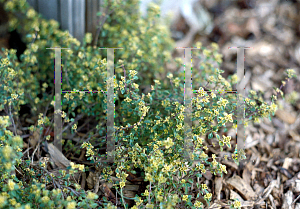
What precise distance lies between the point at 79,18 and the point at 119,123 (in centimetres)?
102

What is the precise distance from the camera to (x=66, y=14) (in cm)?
200

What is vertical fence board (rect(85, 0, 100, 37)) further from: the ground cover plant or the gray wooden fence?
the ground cover plant

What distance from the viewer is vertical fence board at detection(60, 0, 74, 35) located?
1.99m

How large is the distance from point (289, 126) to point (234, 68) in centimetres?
77

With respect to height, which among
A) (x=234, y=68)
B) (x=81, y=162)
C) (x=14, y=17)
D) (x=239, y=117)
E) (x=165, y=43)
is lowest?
(x=81, y=162)

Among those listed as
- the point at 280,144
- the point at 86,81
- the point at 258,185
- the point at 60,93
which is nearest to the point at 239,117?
the point at 258,185

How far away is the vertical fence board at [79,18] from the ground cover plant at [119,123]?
185 mm

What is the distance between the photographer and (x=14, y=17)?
205 cm

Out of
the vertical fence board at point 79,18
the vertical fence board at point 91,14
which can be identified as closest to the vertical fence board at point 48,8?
the vertical fence board at point 79,18

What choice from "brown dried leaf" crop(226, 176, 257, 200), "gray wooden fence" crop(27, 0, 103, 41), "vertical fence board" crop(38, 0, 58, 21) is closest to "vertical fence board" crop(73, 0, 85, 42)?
"gray wooden fence" crop(27, 0, 103, 41)

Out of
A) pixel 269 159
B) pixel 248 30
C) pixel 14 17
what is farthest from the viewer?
pixel 248 30

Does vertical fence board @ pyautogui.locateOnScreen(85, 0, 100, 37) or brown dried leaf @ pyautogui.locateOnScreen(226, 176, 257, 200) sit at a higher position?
vertical fence board @ pyautogui.locateOnScreen(85, 0, 100, 37)

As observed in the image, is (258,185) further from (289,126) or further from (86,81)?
(86,81)

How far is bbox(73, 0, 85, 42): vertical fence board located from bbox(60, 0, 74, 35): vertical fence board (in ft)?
0.11
